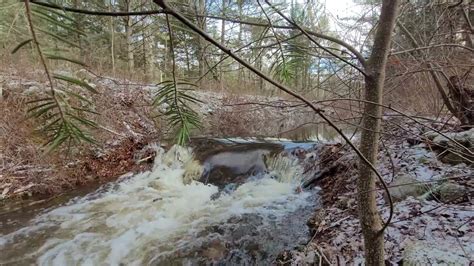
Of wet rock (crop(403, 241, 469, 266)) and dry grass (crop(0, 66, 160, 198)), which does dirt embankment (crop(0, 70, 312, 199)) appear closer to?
dry grass (crop(0, 66, 160, 198))

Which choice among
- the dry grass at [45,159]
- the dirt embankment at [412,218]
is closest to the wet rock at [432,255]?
the dirt embankment at [412,218]

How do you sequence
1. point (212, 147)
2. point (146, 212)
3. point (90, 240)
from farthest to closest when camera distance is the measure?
point (212, 147) < point (146, 212) < point (90, 240)

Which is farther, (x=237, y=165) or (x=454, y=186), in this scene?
(x=237, y=165)

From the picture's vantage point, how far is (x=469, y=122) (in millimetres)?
4035

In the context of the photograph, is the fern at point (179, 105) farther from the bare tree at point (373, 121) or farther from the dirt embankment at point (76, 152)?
the dirt embankment at point (76, 152)

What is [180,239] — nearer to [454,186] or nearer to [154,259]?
[154,259]

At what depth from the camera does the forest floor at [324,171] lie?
2.10 meters

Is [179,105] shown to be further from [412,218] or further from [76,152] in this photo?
[76,152]

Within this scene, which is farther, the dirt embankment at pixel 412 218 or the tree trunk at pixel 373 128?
the dirt embankment at pixel 412 218

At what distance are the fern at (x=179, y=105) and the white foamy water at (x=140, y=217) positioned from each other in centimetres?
325

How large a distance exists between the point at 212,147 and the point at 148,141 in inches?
64.8

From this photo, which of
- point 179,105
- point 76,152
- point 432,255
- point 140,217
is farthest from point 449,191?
point 76,152

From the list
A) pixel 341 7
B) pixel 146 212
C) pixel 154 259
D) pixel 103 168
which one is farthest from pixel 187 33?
pixel 103 168

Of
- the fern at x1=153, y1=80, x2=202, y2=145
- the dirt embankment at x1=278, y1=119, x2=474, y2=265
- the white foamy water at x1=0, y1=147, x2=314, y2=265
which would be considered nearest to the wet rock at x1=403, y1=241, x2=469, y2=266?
the dirt embankment at x1=278, y1=119, x2=474, y2=265
